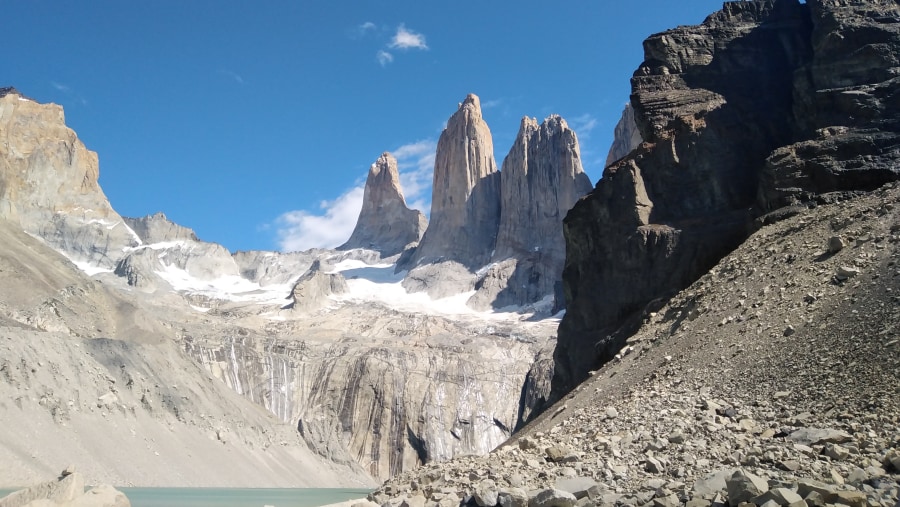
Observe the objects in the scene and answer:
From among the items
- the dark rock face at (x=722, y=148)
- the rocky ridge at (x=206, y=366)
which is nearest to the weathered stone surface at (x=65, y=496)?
the dark rock face at (x=722, y=148)

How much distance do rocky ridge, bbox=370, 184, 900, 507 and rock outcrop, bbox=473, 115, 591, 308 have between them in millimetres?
136748

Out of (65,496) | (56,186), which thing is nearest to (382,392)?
(65,496)

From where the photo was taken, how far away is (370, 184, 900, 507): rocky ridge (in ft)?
51.2

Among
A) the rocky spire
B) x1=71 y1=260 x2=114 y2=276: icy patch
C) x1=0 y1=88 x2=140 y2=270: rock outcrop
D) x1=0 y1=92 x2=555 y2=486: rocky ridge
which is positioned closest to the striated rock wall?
x1=0 y1=92 x2=555 y2=486: rocky ridge

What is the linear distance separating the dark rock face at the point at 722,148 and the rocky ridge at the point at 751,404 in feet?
16.8

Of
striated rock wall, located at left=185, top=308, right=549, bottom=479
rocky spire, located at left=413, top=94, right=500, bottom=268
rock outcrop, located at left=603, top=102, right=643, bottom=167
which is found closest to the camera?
striated rock wall, located at left=185, top=308, right=549, bottom=479

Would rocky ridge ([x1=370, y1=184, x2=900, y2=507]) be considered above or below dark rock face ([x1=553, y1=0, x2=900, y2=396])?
below

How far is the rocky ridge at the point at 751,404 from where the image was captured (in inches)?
615

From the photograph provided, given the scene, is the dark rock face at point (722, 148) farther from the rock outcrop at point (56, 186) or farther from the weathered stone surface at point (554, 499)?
the rock outcrop at point (56, 186)

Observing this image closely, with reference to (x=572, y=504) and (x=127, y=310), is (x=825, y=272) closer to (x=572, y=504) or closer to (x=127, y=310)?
(x=572, y=504)

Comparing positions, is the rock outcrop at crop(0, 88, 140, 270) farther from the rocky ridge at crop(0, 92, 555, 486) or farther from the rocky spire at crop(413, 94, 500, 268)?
the rocky spire at crop(413, 94, 500, 268)

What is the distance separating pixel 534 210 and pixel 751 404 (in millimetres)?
156403

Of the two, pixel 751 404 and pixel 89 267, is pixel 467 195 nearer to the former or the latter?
pixel 89 267

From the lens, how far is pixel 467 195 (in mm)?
192250
